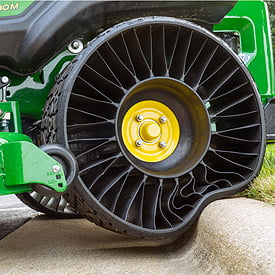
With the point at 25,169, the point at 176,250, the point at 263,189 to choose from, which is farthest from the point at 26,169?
the point at 263,189

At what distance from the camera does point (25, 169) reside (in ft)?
5.71

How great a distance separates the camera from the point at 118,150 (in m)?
2.05

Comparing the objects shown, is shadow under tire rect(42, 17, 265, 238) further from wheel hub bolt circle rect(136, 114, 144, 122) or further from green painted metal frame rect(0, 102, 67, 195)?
green painted metal frame rect(0, 102, 67, 195)

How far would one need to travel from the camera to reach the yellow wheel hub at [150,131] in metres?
2.22

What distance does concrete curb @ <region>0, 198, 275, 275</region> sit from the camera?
157 centimetres

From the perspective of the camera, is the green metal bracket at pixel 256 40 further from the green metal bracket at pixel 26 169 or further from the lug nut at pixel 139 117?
the green metal bracket at pixel 26 169

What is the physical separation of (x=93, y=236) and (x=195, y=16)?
4.56 feet

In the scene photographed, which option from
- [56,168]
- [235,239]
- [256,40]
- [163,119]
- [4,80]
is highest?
[256,40]

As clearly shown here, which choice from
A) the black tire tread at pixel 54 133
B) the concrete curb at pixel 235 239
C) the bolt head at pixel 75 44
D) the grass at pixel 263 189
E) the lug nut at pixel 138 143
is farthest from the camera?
the bolt head at pixel 75 44

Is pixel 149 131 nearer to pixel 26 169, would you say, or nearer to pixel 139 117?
pixel 139 117

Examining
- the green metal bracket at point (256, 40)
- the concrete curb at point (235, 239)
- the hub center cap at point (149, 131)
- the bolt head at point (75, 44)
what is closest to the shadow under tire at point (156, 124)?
the hub center cap at point (149, 131)

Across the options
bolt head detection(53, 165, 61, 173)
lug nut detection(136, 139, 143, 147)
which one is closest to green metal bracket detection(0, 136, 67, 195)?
bolt head detection(53, 165, 61, 173)

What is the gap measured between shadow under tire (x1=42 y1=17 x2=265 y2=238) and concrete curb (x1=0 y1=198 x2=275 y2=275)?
0.44ft

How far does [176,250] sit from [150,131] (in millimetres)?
612
